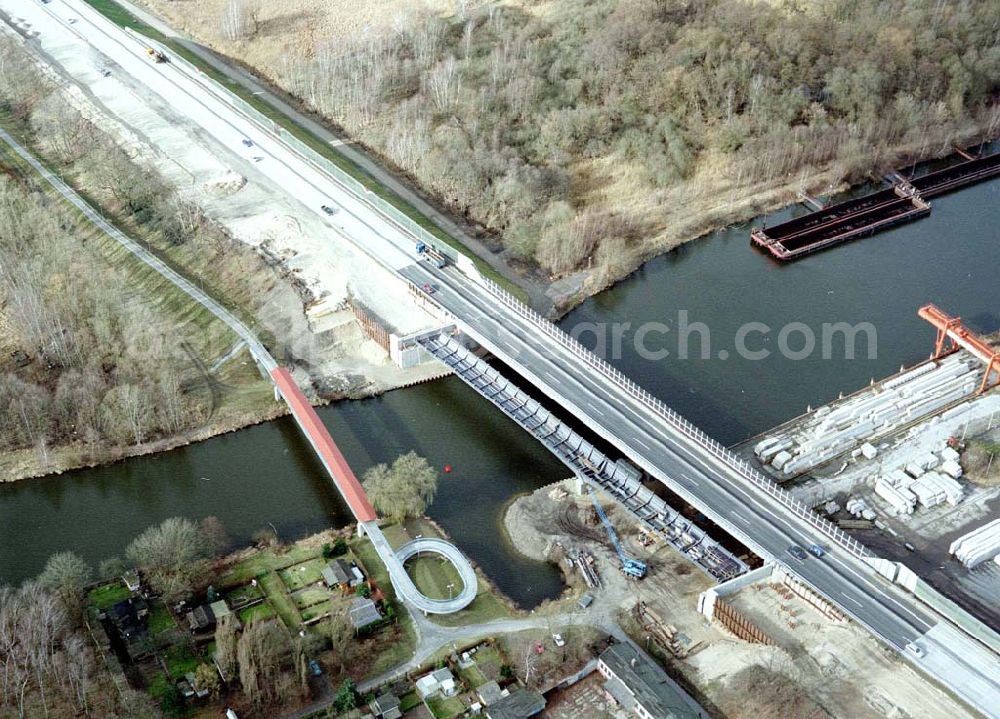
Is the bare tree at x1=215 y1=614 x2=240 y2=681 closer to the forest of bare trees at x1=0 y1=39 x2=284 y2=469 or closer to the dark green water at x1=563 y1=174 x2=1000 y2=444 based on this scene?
the forest of bare trees at x1=0 y1=39 x2=284 y2=469

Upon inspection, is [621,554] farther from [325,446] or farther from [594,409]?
→ [325,446]

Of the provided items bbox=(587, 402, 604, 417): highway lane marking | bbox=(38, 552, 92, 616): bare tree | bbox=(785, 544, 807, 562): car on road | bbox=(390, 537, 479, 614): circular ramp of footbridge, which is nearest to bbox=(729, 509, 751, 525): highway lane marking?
bbox=(785, 544, 807, 562): car on road

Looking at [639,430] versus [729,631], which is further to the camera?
[639,430]

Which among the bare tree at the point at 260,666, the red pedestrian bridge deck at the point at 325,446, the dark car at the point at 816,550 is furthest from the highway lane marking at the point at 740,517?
the bare tree at the point at 260,666

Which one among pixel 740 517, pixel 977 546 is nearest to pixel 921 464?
pixel 977 546

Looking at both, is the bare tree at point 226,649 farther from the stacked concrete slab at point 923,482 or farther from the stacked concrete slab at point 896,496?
the stacked concrete slab at point 923,482
